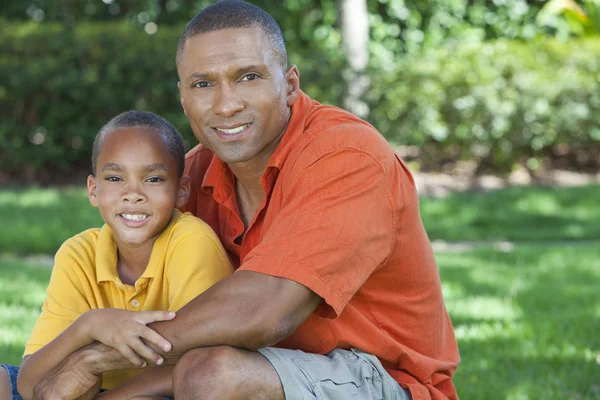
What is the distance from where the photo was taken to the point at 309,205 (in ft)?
8.92

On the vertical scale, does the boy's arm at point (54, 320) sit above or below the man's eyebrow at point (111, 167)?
below

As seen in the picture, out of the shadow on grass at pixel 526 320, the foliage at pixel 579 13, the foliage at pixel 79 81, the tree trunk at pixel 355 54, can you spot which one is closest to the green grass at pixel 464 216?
the foliage at pixel 79 81

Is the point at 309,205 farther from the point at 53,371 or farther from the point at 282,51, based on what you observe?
the point at 53,371

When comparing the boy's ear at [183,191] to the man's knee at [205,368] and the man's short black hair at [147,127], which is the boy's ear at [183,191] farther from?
the man's knee at [205,368]

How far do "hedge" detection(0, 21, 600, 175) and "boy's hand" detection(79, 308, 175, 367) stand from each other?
7.76 m

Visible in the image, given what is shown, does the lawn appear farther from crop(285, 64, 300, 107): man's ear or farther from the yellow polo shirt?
crop(285, 64, 300, 107): man's ear

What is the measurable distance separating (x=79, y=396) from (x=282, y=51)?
1361 mm

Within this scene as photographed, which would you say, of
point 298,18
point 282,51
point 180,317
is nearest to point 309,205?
point 180,317

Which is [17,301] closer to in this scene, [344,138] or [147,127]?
[147,127]

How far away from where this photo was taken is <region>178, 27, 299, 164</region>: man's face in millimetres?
3051

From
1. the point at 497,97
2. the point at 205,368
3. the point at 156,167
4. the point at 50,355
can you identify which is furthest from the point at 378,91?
the point at 205,368

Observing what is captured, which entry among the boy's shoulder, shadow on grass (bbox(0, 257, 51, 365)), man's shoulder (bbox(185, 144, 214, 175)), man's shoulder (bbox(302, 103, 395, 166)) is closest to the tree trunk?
shadow on grass (bbox(0, 257, 51, 365))

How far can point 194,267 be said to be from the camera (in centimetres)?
302

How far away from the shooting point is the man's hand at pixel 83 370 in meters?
2.79
